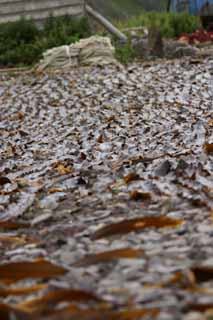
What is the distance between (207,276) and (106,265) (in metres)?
0.35

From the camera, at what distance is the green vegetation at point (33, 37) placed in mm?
14817

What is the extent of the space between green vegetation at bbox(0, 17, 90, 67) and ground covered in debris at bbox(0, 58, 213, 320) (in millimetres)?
6787

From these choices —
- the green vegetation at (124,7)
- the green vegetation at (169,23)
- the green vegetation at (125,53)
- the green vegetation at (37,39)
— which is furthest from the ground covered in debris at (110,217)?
the green vegetation at (124,7)

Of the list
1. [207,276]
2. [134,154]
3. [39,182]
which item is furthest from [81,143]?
[207,276]

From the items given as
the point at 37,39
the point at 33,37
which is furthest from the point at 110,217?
the point at 33,37

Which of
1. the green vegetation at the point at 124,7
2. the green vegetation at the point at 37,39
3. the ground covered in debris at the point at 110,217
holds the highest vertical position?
the ground covered in debris at the point at 110,217

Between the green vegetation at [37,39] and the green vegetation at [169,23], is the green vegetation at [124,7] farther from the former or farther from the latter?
the green vegetation at [37,39]

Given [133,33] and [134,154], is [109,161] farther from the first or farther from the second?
[133,33]

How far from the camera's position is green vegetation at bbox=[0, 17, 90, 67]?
14.8 meters

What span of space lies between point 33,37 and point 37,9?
3.29 feet

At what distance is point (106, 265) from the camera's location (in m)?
2.44

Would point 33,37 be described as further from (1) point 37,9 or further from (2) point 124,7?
(2) point 124,7

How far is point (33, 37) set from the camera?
15.7m

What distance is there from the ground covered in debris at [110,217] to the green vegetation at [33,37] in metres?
6.79
